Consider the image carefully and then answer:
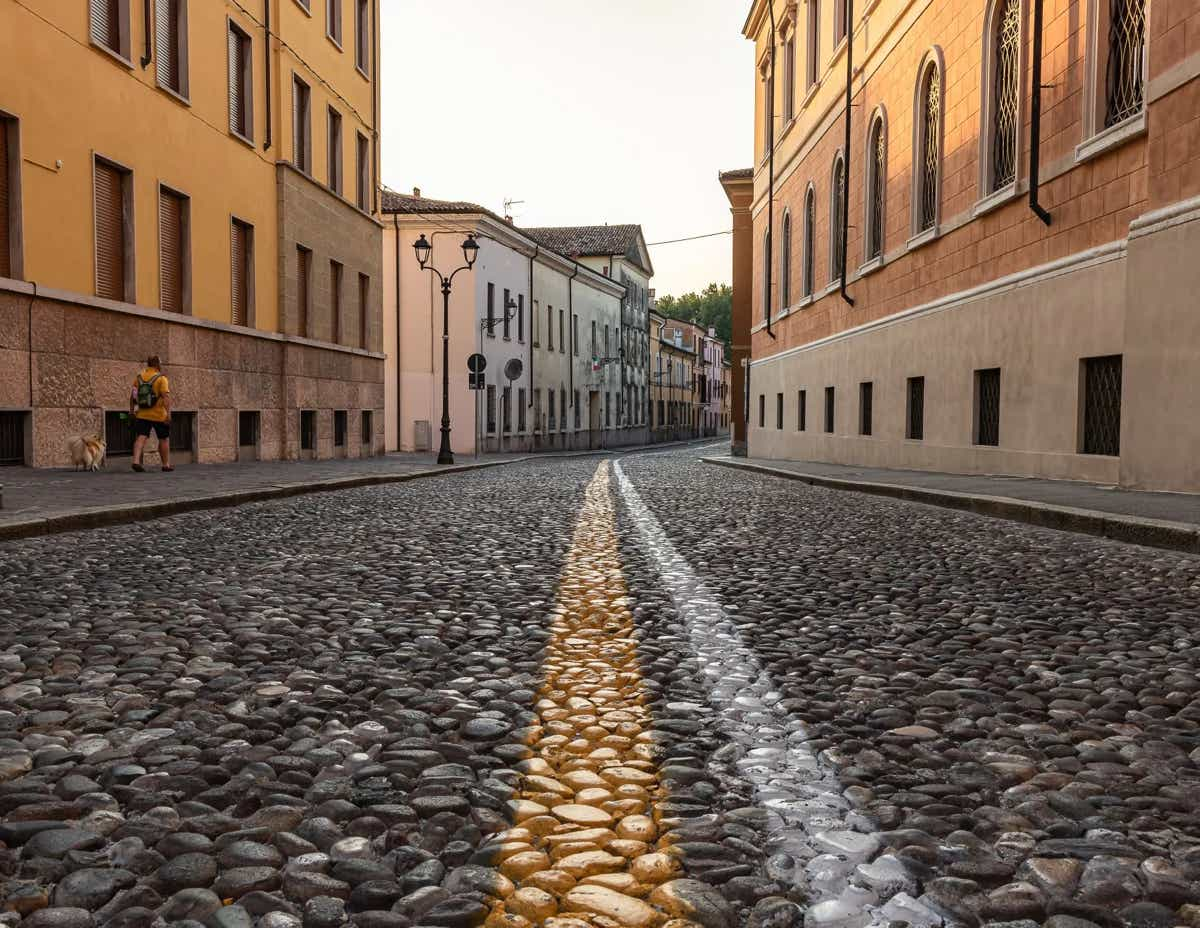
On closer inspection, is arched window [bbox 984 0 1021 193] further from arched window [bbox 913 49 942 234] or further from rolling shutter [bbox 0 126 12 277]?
rolling shutter [bbox 0 126 12 277]

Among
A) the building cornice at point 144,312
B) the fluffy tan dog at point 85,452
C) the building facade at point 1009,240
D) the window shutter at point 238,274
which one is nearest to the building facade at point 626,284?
the building facade at point 1009,240

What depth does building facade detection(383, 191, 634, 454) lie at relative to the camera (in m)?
39.2

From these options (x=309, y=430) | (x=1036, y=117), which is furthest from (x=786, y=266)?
(x=1036, y=117)

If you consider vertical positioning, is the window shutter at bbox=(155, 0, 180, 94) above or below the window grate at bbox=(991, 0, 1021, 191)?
above

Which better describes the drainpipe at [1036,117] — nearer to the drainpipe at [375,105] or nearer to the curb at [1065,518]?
the curb at [1065,518]

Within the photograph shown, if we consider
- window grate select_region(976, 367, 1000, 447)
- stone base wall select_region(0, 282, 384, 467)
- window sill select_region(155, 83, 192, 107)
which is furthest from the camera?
window sill select_region(155, 83, 192, 107)

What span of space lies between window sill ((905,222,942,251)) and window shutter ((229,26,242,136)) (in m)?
12.6

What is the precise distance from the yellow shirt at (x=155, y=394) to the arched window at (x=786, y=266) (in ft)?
65.6

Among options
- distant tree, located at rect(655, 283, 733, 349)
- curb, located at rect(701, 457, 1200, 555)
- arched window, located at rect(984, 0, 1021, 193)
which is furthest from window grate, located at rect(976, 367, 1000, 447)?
distant tree, located at rect(655, 283, 733, 349)

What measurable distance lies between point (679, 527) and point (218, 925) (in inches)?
296

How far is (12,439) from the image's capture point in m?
14.2

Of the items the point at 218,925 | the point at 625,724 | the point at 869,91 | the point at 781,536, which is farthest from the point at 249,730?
the point at 869,91

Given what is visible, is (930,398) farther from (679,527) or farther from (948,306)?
(679,527)

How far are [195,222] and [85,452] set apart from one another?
5928mm
